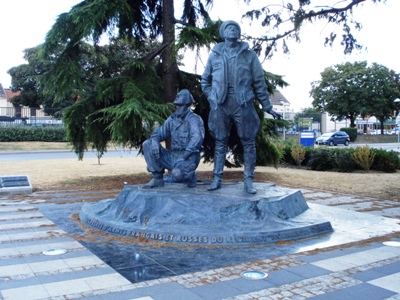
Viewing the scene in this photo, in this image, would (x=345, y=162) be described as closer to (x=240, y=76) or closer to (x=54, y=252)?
(x=240, y=76)

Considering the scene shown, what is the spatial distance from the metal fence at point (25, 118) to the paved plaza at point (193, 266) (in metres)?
27.6

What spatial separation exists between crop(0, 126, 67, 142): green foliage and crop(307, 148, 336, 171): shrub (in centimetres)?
1928

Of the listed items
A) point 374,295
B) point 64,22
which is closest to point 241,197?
point 374,295

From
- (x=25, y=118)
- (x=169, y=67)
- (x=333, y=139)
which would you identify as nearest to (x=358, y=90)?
(x=333, y=139)

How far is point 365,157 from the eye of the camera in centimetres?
1562

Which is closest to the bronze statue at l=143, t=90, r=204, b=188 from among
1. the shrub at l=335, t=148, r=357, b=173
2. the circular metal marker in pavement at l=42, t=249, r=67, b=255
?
the circular metal marker in pavement at l=42, t=249, r=67, b=255

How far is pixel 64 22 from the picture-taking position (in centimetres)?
1021

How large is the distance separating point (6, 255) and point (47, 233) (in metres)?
1.07

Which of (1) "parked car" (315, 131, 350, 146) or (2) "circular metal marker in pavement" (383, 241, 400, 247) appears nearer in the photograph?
(2) "circular metal marker in pavement" (383, 241, 400, 247)

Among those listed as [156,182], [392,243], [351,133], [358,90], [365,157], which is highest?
[358,90]

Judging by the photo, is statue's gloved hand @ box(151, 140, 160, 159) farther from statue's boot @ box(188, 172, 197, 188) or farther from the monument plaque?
the monument plaque

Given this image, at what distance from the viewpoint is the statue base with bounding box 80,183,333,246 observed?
5.29 m

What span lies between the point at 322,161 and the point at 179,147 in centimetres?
1138

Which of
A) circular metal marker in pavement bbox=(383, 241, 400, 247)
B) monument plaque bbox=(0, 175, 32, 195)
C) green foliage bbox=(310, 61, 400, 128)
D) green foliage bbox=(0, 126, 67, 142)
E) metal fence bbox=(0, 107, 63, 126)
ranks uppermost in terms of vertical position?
green foliage bbox=(310, 61, 400, 128)
